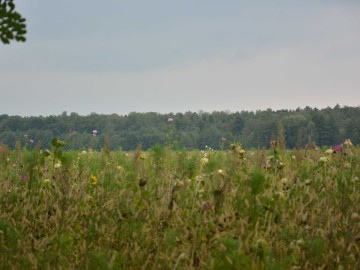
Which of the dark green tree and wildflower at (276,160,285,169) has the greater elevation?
the dark green tree

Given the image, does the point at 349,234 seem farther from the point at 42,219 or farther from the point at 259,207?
the point at 42,219

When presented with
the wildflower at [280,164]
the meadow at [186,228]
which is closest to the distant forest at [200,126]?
the wildflower at [280,164]

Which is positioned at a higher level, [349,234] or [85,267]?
[349,234]

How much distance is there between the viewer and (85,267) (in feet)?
9.87

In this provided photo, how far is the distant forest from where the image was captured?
9491 cm

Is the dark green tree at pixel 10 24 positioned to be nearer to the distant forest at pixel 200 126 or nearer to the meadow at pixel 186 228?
the meadow at pixel 186 228

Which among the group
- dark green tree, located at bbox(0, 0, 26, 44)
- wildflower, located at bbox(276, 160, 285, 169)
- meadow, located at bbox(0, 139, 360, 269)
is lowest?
meadow, located at bbox(0, 139, 360, 269)

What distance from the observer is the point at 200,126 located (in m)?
123

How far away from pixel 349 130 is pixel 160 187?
97.9m

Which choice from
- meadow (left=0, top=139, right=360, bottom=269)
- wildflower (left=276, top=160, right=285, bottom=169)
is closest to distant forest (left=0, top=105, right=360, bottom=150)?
wildflower (left=276, top=160, right=285, bottom=169)

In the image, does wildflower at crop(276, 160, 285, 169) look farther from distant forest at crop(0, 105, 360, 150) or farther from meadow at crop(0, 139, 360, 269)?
distant forest at crop(0, 105, 360, 150)

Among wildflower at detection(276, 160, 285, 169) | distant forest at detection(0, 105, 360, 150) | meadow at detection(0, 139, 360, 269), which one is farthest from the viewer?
distant forest at detection(0, 105, 360, 150)

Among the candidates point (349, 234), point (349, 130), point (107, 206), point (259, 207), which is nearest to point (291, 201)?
point (259, 207)

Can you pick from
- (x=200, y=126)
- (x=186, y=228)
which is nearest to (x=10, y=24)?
(x=186, y=228)
